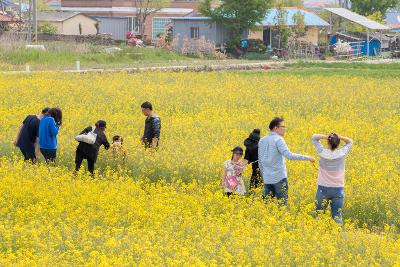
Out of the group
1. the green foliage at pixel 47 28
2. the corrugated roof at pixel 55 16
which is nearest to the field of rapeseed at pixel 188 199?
the green foliage at pixel 47 28

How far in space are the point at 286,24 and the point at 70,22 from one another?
1701 centimetres

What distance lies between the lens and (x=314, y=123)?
25031 millimetres

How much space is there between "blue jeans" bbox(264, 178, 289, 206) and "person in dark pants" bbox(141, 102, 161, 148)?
4.11 metres

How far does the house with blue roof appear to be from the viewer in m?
64.8

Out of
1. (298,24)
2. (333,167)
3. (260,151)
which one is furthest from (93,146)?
(298,24)

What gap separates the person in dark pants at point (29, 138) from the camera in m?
18.1

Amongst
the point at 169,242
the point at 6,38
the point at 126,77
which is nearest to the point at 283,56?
the point at 6,38

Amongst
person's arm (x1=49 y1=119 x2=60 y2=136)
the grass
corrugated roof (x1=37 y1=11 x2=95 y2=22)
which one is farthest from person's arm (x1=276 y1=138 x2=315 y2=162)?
corrugated roof (x1=37 y1=11 x2=95 y2=22)

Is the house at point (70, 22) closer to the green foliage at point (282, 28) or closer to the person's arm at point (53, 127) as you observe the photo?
the green foliage at point (282, 28)

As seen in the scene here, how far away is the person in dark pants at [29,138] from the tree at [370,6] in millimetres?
68662

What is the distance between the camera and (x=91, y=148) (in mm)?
17609

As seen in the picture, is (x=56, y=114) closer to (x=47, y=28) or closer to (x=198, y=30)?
(x=198, y=30)

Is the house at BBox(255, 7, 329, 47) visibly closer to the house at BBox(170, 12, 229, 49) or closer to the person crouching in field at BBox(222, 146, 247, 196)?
the house at BBox(170, 12, 229, 49)

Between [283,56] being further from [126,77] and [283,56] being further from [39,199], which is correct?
[39,199]
